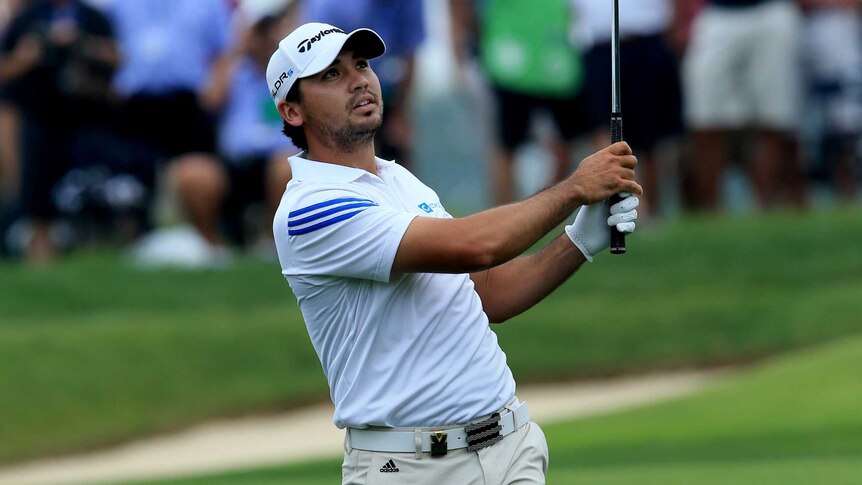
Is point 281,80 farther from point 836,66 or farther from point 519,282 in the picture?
point 836,66

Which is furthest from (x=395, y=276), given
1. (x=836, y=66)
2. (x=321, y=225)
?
(x=836, y=66)

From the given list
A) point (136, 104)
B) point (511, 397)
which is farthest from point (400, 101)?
point (511, 397)

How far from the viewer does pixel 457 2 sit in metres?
13.9

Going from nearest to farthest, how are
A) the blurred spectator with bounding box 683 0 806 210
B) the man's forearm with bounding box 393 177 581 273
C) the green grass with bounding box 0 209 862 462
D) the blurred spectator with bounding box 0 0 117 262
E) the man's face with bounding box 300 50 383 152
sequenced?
the man's forearm with bounding box 393 177 581 273
the man's face with bounding box 300 50 383 152
the green grass with bounding box 0 209 862 462
the blurred spectator with bounding box 0 0 117 262
the blurred spectator with bounding box 683 0 806 210

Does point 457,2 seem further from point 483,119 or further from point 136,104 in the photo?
point 136,104

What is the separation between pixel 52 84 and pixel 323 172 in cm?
961

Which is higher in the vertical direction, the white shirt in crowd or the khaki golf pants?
the white shirt in crowd

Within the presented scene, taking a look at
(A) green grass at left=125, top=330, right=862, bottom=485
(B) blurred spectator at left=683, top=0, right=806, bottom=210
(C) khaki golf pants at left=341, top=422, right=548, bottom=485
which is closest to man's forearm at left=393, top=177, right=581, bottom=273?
(C) khaki golf pants at left=341, top=422, right=548, bottom=485

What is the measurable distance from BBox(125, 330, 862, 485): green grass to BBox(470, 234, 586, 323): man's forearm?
12.4 feet

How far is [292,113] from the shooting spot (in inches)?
198

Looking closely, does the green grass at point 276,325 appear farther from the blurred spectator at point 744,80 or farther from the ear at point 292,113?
the ear at point 292,113

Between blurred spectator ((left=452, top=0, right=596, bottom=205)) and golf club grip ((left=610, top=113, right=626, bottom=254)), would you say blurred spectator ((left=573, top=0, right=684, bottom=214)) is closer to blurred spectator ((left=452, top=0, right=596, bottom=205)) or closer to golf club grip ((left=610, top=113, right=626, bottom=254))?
blurred spectator ((left=452, top=0, right=596, bottom=205))

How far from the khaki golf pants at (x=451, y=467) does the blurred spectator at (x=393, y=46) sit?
28.1ft

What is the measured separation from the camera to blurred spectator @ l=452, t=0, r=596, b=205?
13352 millimetres
